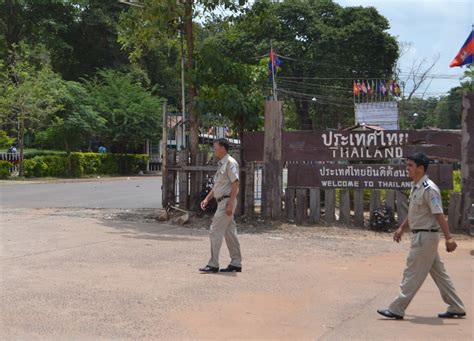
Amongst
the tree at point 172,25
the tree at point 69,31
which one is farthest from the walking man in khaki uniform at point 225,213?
the tree at point 69,31

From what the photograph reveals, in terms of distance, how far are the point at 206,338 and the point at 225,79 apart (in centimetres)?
921

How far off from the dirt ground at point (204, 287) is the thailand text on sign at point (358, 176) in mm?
1112

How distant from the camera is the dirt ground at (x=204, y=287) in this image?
5652 mm

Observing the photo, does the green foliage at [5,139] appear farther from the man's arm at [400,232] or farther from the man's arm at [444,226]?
the man's arm at [444,226]

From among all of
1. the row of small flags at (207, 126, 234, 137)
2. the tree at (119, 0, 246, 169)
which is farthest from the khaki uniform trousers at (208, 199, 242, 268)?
the row of small flags at (207, 126, 234, 137)

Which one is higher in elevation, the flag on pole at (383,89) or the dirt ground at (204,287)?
the flag on pole at (383,89)

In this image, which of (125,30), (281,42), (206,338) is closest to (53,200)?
(125,30)

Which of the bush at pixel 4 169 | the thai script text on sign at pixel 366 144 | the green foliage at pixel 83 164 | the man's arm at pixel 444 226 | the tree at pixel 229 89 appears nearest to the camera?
the man's arm at pixel 444 226

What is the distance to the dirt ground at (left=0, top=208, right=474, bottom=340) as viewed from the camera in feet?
18.5

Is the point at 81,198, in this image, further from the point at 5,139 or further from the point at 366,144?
the point at 5,139

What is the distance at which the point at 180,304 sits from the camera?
6.48 meters

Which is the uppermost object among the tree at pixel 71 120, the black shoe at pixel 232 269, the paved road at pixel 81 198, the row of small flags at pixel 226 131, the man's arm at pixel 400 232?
the tree at pixel 71 120

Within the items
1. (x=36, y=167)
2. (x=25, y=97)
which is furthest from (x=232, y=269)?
(x=36, y=167)

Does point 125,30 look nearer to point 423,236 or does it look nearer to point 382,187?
point 382,187
